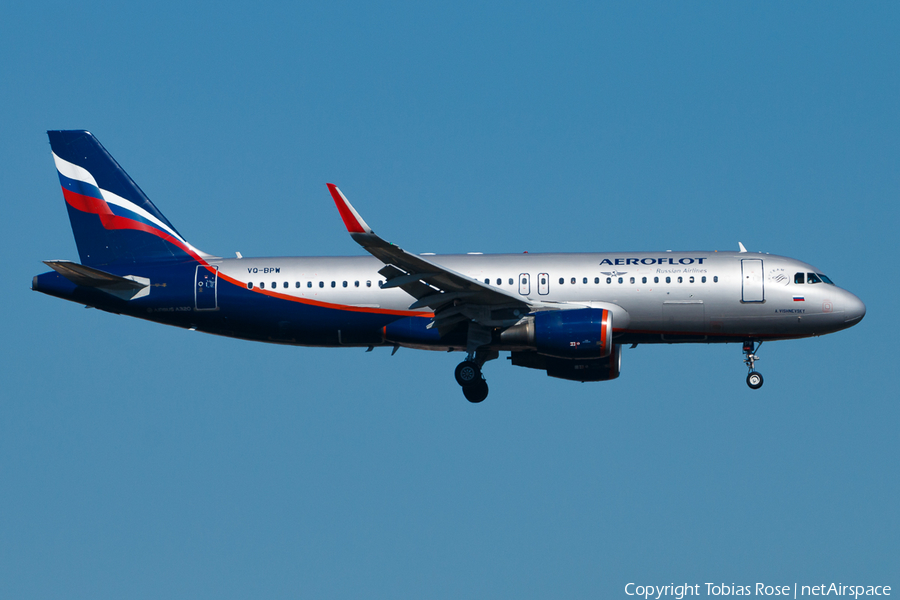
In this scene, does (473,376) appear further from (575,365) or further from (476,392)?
(575,365)

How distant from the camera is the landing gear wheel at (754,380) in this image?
35.2m

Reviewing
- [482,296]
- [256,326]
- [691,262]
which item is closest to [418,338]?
[482,296]

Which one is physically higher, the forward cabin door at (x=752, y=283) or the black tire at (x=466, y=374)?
the forward cabin door at (x=752, y=283)

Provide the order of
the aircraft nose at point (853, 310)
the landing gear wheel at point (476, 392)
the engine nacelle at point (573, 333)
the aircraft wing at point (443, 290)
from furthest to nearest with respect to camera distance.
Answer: the landing gear wheel at point (476, 392), the aircraft nose at point (853, 310), the engine nacelle at point (573, 333), the aircraft wing at point (443, 290)

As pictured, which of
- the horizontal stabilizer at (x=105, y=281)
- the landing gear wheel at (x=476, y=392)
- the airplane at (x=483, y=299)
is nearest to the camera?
the airplane at (x=483, y=299)

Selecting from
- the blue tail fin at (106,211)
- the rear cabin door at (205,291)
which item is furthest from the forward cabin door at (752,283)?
the blue tail fin at (106,211)

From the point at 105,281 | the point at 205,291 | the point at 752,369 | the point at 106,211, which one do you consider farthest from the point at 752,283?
the point at 106,211

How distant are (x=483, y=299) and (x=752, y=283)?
28.7 ft

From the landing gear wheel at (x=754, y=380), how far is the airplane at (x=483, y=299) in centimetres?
3

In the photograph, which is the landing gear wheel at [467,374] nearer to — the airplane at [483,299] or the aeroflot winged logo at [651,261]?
the airplane at [483,299]

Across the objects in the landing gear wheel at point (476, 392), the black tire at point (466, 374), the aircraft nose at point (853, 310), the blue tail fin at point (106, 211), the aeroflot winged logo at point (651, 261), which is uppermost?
the blue tail fin at point (106, 211)

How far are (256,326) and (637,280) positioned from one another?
42.1ft

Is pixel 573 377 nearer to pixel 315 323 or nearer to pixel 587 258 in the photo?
pixel 587 258

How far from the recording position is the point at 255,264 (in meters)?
36.8
